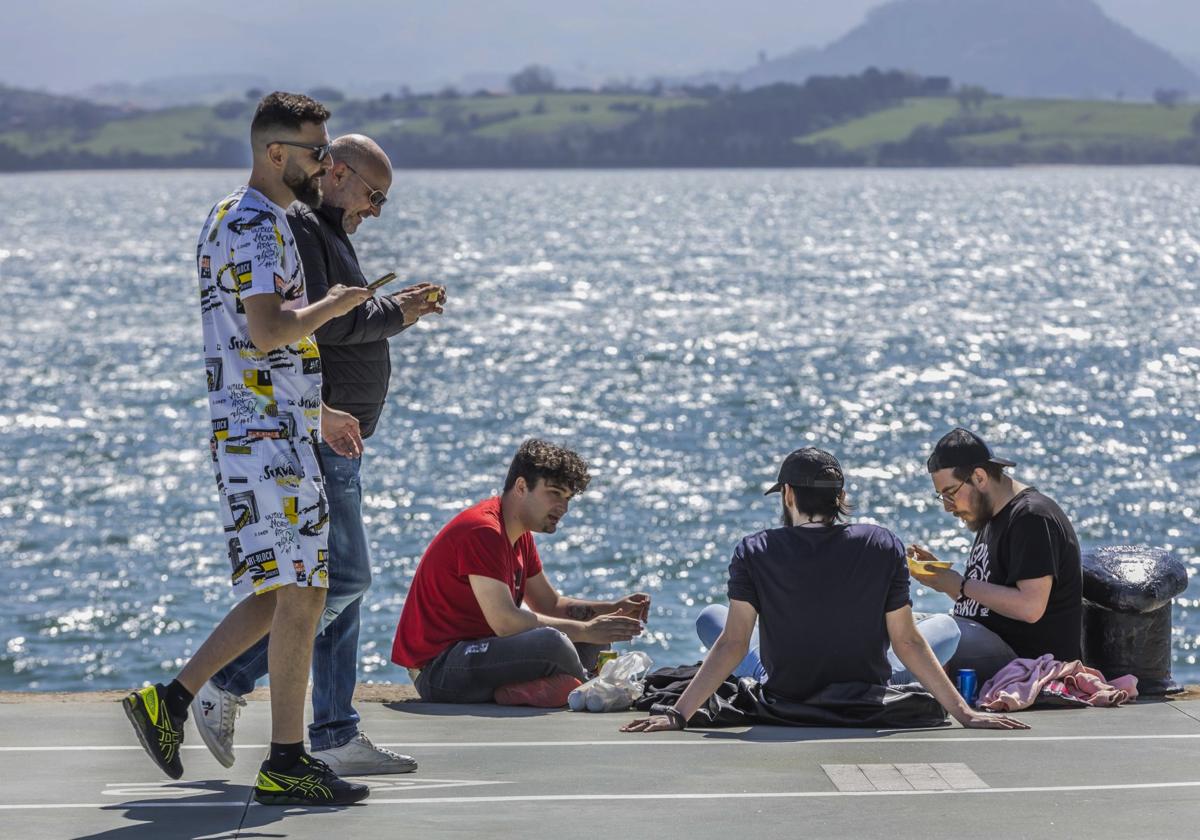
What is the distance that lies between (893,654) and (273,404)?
335cm

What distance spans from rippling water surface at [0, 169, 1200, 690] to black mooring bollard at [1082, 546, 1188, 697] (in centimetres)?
731

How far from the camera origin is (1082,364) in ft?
132

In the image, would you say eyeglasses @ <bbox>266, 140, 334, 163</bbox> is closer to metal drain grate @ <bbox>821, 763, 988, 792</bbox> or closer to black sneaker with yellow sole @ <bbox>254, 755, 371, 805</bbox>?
black sneaker with yellow sole @ <bbox>254, 755, 371, 805</bbox>

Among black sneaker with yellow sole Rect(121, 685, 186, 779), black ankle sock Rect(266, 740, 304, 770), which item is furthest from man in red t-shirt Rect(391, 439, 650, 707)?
black sneaker with yellow sole Rect(121, 685, 186, 779)

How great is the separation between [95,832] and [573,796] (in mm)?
1516

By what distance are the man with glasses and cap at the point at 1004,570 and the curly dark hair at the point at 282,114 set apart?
3.44 m

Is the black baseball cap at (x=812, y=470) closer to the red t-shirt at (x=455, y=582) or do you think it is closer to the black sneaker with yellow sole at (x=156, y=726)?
the red t-shirt at (x=455, y=582)

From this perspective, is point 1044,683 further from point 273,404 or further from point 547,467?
point 273,404

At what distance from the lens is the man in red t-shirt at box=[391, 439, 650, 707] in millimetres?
7926

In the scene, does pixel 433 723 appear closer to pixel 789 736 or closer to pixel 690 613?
pixel 789 736

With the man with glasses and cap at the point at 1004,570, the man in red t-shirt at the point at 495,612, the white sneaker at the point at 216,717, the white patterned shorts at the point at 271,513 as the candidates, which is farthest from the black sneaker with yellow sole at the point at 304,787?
the man with glasses and cap at the point at 1004,570

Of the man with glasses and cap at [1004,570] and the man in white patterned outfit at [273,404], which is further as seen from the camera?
the man with glasses and cap at [1004,570]

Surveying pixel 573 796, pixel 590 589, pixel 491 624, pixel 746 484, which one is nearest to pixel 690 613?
pixel 590 589

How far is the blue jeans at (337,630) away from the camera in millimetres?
6133
